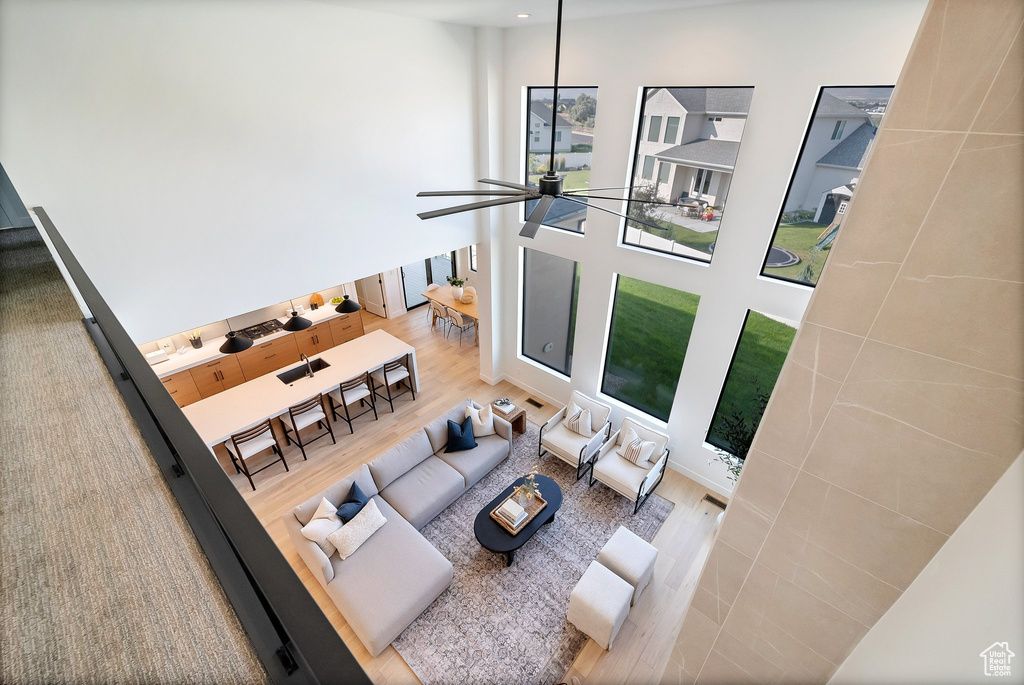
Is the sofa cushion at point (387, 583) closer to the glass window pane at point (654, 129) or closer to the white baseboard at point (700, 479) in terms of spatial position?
the white baseboard at point (700, 479)

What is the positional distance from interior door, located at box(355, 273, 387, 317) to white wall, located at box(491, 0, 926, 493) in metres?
4.14

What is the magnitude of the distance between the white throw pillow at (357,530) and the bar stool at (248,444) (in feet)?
6.17

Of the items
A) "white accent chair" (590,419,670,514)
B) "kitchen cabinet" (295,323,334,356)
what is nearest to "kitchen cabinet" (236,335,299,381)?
"kitchen cabinet" (295,323,334,356)

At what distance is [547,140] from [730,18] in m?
2.41

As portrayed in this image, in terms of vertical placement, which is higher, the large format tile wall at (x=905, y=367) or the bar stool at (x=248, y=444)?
the large format tile wall at (x=905, y=367)

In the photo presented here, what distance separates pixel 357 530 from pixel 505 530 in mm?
1552

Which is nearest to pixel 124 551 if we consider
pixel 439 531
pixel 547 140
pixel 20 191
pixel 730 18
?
pixel 20 191

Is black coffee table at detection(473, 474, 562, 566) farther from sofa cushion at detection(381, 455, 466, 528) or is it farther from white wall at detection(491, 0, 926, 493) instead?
white wall at detection(491, 0, 926, 493)

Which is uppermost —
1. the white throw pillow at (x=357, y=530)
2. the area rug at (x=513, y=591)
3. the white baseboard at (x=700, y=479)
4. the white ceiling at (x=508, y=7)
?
the white ceiling at (x=508, y=7)

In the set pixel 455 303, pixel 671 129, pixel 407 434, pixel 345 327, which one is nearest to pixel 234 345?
pixel 345 327

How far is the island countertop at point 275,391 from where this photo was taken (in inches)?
214

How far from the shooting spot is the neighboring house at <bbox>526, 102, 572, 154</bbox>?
17.6 ft

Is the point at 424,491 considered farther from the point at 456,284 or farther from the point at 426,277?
the point at 426,277

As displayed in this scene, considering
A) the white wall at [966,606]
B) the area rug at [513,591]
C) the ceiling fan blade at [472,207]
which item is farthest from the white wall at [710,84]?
the white wall at [966,606]
